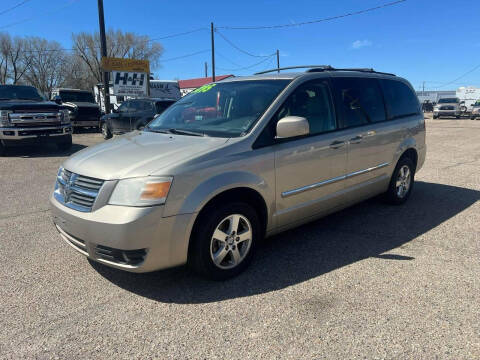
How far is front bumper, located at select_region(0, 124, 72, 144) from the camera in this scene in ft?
31.7

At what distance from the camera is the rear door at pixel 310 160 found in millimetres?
3453

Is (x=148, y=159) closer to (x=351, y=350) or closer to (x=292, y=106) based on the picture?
(x=292, y=106)

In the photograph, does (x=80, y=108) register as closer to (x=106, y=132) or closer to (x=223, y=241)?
(x=106, y=132)

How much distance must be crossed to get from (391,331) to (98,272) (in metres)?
2.46

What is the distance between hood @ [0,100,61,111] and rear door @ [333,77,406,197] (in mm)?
8738

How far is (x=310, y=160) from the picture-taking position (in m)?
3.66

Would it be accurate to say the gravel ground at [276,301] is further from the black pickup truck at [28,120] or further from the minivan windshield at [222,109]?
the black pickup truck at [28,120]

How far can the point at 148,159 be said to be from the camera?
2906mm

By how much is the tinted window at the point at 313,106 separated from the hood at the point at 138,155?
0.85 m

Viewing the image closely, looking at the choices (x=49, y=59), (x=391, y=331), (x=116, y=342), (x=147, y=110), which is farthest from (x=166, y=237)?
(x=49, y=59)

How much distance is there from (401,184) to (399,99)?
3.98 ft

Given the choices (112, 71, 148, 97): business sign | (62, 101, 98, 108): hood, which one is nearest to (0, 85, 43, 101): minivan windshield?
(112, 71, 148, 97): business sign

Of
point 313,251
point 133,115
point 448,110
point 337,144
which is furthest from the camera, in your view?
point 448,110

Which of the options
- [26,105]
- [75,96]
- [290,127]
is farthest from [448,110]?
[290,127]
